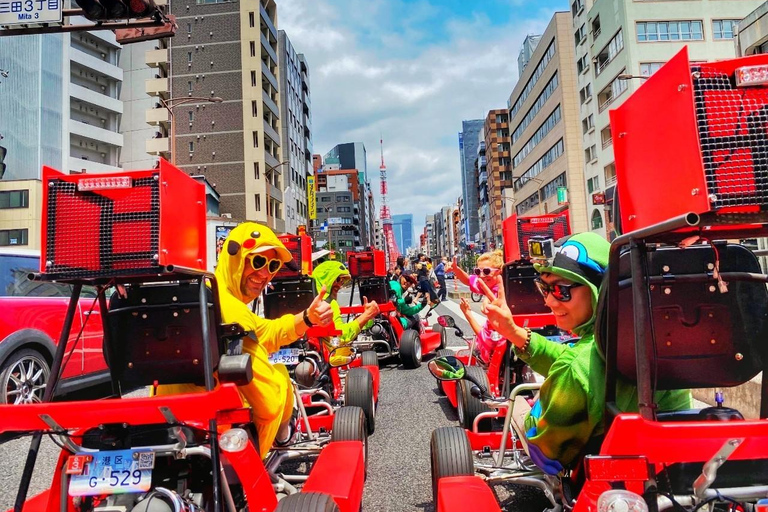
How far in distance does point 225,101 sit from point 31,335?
42069 mm

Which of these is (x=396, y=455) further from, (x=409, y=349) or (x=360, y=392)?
(x=409, y=349)

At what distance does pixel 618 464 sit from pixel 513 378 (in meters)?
2.97

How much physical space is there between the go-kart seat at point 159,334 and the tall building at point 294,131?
1955 inches

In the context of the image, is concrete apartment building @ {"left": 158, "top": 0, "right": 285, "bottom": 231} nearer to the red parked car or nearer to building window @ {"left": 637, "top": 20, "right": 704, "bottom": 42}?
building window @ {"left": 637, "top": 20, "right": 704, "bottom": 42}

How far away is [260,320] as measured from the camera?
305 centimetres

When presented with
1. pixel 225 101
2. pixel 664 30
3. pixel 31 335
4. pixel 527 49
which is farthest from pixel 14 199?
pixel 527 49

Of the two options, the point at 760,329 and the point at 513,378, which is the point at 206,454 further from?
the point at 513,378

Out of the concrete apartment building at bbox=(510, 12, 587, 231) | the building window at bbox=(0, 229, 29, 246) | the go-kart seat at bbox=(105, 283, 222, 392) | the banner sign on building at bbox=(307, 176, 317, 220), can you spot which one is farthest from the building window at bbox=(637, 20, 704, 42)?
the building window at bbox=(0, 229, 29, 246)

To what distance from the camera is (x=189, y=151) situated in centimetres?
4444

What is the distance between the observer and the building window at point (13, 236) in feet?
108

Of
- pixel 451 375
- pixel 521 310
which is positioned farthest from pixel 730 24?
pixel 451 375

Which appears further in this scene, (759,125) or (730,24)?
(730,24)

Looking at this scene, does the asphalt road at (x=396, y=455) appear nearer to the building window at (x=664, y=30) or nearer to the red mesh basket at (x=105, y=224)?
the red mesh basket at (x=105, y=224)

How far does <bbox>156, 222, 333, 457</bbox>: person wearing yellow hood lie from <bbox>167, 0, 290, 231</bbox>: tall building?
1601 inches
